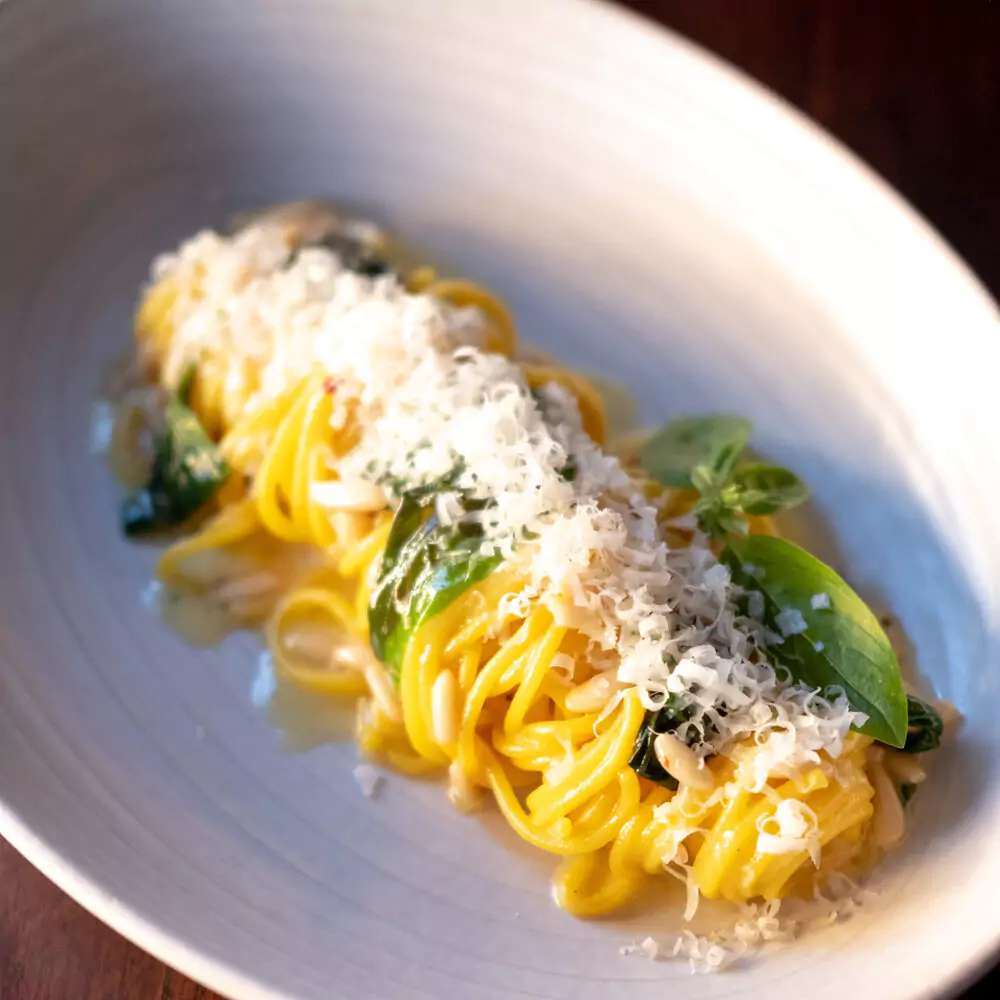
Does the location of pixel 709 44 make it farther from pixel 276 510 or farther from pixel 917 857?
pixel 917 857

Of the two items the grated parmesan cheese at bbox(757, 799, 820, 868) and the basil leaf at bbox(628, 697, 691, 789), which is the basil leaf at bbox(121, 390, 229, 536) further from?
the grated parmesan cheese at bbox(757, 799, 820, 868)

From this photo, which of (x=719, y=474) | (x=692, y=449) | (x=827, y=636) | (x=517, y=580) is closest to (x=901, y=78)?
(x=692, y=449)

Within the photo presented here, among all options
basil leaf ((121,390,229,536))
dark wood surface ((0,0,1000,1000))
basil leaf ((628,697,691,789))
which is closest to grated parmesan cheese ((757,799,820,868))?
basil leaf ((628,697,691,789))

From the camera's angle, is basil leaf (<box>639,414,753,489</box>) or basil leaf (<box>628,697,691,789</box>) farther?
basil leaf (<box>639,414,753,489</box>)

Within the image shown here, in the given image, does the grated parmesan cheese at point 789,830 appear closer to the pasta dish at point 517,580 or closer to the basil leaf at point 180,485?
the pasta dish at point 517,580

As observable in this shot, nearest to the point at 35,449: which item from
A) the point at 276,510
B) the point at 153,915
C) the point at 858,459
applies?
the point at 276,510

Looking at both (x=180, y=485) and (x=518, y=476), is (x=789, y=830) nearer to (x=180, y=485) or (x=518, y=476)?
(x=518, y=476)
